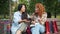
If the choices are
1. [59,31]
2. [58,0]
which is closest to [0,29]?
[59,31]

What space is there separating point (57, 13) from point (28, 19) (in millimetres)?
1626

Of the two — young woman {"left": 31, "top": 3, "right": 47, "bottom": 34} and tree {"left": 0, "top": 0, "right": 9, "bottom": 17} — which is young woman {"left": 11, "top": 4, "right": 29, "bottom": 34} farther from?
tree {"left": 0, "top": 0, "right": 9, "bottom": 17}

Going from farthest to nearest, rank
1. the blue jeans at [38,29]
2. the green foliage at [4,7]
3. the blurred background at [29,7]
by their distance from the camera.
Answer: the green foliage at [4,7] → the blurred background at [29,7] → the blue jeans at [38,29]

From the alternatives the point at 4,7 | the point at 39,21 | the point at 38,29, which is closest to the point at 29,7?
the point at 4,7

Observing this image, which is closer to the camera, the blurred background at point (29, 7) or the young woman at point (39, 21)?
the young woman at point (39, 21)

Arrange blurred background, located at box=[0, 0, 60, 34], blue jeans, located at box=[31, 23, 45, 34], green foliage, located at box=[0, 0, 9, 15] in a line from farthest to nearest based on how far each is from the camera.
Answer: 1. green foliage, located at box=[0, 0, 9, 15]
2. blurred background, located at box=[0, 0, 60, 34]
3. blue jeans, located at box=[31, 23, 45, 34]

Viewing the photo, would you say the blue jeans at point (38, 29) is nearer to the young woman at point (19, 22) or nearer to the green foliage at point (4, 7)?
the young woman at point (19, 22)

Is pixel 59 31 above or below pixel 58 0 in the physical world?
below

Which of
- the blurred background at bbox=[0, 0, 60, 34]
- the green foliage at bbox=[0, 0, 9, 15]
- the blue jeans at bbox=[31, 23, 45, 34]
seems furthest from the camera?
the green foliage at bbox=[0, 0, 9, 15]

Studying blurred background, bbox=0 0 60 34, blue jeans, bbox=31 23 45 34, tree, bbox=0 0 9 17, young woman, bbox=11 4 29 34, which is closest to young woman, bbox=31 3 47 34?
blue jeans, bbox=31 23 45 34

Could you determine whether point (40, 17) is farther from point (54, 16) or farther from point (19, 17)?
point (54, 16)

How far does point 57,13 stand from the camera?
6.45 m

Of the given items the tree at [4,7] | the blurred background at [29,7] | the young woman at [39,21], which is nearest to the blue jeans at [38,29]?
the young woman at [39,21]

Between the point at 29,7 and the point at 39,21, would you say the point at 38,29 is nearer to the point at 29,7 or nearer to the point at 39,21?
the point at 39,21
